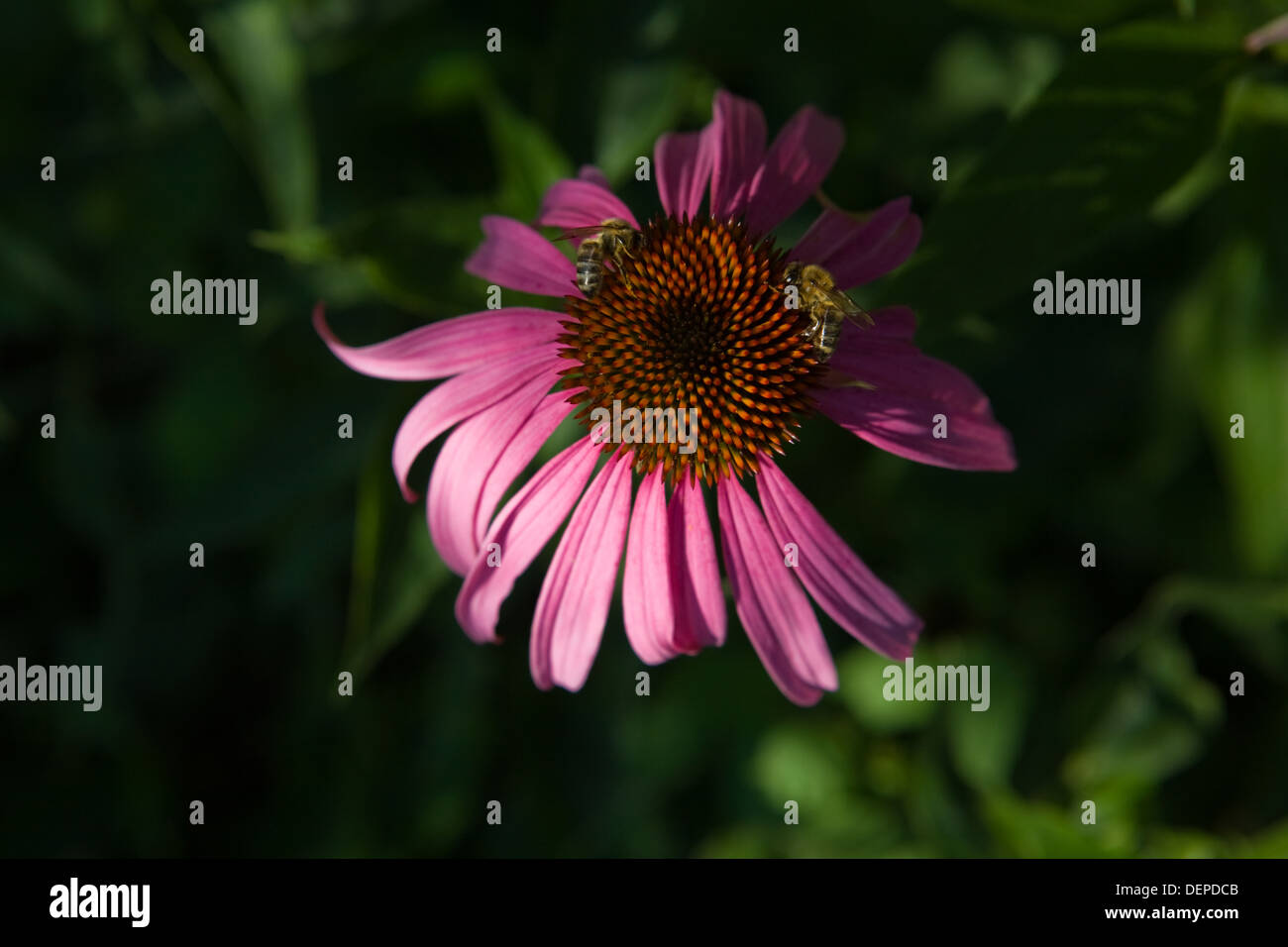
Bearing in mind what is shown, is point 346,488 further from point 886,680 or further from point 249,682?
point 886,680

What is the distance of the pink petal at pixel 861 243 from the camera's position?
136 centimetres

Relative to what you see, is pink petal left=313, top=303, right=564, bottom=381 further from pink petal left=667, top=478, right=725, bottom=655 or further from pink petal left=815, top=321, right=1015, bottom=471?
pink petal left=815, top=321, right=1015, bottom=471

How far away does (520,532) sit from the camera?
59.2 inches

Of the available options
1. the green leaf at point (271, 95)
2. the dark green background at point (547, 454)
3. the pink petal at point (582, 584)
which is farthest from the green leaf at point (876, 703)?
the green leaf at point (271, 95)

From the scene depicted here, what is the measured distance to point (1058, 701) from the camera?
101 inches

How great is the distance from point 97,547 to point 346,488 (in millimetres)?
887

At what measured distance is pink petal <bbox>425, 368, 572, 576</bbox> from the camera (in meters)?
1.47

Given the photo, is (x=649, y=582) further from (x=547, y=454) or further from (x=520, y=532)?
(x=547, y=454)

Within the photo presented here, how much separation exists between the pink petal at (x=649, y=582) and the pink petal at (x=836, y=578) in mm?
169

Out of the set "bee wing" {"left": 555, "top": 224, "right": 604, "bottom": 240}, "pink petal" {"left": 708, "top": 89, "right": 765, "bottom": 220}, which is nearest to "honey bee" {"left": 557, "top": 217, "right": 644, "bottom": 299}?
"bee wing" {"left": 555, "top": 224, "right": 604, "bottom": 240}

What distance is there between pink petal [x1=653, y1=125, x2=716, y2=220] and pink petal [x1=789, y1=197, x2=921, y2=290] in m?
0.17

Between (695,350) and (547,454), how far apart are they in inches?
17.5

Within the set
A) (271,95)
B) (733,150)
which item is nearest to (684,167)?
(733,150)

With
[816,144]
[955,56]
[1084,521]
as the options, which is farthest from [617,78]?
[1084,521]
